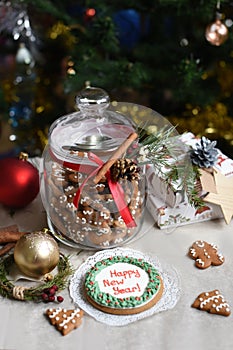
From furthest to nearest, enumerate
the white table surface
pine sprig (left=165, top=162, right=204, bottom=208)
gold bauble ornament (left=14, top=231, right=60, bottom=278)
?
pine sprig (left=165, top=162, right=204, bottom=208), gold bauble ornament (left=14, top=231, right=60, bottom=278), the white table surface

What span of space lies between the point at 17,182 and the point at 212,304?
0.48 metres

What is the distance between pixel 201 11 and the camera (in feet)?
4.98

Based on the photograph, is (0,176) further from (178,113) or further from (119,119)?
(178,113)

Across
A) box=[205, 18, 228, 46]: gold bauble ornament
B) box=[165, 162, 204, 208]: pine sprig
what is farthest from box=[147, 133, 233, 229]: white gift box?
box=[205, 18, 228, 46]: gold bauble ornament

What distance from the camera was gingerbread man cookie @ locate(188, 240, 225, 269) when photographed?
1036 millimetres

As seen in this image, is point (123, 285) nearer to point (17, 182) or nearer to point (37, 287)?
point (37, 287)

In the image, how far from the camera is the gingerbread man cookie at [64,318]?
89cm

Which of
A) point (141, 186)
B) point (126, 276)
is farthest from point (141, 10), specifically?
point (126, 276)

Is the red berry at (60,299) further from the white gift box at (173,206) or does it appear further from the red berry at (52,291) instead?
the white gift box at (173,206)

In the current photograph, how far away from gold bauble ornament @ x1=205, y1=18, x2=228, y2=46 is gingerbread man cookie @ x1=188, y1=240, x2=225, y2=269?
647 millimetres

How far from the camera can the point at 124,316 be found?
0.92 m

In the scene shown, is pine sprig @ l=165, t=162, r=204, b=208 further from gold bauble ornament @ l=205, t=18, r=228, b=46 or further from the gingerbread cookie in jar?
gold bauble ornament @ l=205, t=18, r=228, b=46

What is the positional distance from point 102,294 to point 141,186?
249 mm

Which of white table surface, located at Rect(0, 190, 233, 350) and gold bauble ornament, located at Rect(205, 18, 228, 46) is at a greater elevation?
gold bauble ornament, located at Rect(205, 18, 228, 46)
